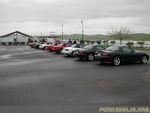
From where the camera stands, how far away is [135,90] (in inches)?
377

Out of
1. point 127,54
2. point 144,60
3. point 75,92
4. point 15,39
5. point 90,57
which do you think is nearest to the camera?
point 75,92

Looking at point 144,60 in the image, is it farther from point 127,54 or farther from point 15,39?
point 15,39

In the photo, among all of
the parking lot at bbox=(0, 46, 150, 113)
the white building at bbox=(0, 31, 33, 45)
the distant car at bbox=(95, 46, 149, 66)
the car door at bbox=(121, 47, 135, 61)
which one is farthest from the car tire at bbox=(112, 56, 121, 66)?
the white building at bbox=(0, 31, 33, 45)

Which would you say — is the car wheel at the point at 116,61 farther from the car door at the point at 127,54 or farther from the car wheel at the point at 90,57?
the car wheel at the point at 90,57

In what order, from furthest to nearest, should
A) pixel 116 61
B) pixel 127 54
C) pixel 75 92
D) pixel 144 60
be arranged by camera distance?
pixel 144 60, pixel 127 54, pixel 116 61, pixel 75 92

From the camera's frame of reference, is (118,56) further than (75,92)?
Yes

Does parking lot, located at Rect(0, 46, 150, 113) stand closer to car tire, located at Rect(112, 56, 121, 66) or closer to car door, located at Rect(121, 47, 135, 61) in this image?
car tire, located at Rect(112, 56, 121, 66)

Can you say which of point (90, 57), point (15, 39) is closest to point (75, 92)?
point (90, 57)

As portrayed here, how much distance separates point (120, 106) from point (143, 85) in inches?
136

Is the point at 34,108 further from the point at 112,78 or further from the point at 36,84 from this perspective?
the point at 112,78

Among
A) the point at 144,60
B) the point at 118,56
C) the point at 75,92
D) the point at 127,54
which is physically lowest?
the point at 75,92

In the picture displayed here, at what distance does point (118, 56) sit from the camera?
18.4m

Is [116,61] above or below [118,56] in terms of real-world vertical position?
below

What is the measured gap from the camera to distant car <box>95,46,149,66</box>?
1819cm
